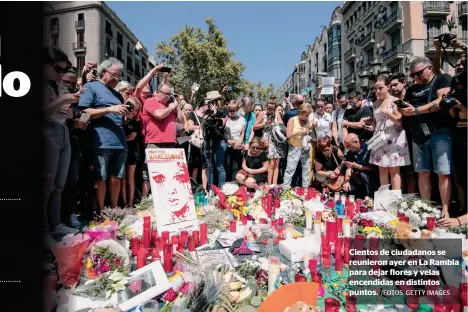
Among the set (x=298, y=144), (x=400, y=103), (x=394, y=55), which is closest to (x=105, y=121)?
(x=298, y=144)

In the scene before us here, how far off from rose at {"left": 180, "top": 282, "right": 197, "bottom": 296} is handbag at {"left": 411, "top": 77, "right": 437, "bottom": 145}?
316 centimetres

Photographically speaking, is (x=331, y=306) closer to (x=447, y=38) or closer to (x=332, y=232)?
(x=332, y=232)

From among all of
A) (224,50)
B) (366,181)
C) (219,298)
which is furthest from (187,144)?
(224,50)

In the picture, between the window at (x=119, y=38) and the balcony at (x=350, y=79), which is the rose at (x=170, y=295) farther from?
the window at (x=119, y=38)

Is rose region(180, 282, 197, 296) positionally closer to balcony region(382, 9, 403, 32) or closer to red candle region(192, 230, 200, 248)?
red candle region(192, 230, 200, 248)

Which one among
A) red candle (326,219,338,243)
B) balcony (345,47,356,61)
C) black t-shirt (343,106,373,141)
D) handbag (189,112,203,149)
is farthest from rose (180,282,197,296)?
balcony (345,47,356,61)

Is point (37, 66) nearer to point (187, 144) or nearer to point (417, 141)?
point (187, 144)

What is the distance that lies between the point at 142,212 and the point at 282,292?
2572 mm

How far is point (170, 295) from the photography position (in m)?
1.83

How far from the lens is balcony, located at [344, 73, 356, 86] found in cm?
3511

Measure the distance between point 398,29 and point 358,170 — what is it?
2864 centimetres

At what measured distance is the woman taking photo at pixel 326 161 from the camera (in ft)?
17.0

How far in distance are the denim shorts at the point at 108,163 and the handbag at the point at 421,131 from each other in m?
3.41

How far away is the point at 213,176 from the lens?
18.7 feet
